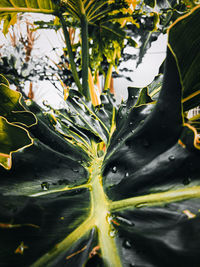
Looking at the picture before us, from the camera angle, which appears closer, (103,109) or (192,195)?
(192,195)

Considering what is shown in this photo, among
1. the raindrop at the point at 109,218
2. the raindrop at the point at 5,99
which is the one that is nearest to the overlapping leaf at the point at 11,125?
the raindrop at the point at 5,99

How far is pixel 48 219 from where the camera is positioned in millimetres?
201

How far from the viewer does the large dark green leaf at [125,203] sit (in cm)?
17

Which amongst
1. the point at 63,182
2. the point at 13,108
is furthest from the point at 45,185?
the point at 13,108

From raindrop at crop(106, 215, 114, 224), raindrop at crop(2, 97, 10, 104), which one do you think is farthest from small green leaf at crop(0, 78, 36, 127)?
raindrop at crop(106, 215, 114, 224)

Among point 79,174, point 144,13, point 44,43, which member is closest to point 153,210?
point 79,174

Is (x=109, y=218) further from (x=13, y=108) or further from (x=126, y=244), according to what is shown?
(x=13, y=108)

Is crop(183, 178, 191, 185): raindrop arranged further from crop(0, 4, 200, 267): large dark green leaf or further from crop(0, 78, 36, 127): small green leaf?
crop(0, 78, 36, 127): small green leaf

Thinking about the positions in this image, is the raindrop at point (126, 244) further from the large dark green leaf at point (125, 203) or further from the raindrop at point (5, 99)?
the raindrop at point (5, 99)

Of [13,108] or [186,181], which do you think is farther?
[13,108]

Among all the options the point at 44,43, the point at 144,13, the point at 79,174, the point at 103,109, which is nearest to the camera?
the point at 79,174

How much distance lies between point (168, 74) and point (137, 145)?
9 cm

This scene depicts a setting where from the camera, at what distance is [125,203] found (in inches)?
8.8

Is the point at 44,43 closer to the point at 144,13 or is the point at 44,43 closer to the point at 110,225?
the point at 144,13
